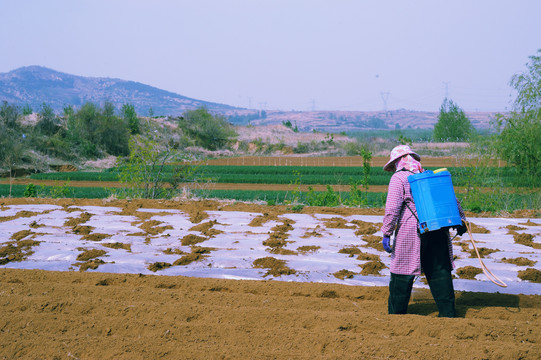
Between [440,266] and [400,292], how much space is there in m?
0.41

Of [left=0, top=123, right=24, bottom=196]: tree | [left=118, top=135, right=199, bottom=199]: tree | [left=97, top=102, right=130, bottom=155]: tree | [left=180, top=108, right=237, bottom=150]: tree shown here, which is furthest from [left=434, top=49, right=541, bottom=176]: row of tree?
[left=180, top=108, right=237, bottom=150]: tree

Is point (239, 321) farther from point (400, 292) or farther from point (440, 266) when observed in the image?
point (440, 266)

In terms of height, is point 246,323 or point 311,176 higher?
point 246,323

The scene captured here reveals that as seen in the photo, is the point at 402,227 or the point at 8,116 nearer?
the point at 402,227

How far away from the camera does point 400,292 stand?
4125 mm

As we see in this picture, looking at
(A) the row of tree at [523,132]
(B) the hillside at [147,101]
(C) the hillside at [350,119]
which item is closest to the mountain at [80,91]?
(B) the hillside at [147,101]

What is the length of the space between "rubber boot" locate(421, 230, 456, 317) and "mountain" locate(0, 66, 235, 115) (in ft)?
528

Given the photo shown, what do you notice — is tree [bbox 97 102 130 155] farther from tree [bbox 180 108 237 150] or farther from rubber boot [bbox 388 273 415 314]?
rubber boot [bbox 388 273 415 314]

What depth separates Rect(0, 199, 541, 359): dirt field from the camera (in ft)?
11.0

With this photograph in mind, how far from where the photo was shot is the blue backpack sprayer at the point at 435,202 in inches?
151

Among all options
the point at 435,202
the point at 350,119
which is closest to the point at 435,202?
the point at 435,202

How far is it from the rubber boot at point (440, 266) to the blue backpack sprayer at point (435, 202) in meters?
0.20

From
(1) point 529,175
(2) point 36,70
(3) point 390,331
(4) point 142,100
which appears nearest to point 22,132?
(1) point 529,175

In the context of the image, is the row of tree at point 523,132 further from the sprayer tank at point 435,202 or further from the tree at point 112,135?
the tree at point 112,135
